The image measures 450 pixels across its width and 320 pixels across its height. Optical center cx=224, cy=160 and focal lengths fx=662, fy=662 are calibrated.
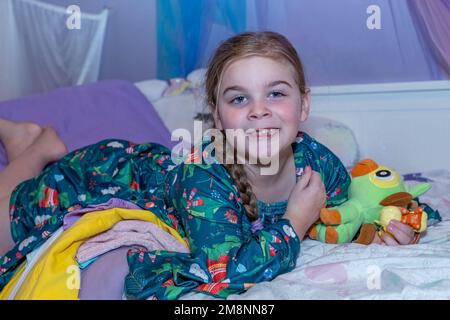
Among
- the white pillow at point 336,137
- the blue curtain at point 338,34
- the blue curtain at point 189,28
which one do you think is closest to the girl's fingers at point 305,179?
the white pillow at point 336,137

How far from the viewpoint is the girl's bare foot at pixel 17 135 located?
5.96 ft

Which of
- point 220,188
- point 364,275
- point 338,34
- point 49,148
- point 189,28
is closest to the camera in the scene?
point 364,275

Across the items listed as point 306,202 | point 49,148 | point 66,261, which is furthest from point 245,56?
point 49,148

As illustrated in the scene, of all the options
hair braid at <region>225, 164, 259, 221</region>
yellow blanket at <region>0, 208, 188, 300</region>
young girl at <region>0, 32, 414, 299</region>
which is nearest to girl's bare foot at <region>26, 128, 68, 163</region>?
young girl at <region>0, 32, 414, 299</region>

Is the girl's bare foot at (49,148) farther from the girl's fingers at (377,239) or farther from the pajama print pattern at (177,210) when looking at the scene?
the girl's fingers at (377,239)

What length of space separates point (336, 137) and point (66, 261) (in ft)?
3.34

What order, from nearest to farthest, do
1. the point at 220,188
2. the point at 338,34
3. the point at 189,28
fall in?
the point at 220,188, the point at 338,34, the point at 189,28

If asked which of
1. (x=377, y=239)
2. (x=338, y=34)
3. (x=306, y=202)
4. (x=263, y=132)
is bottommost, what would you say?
(x=377, y=239)

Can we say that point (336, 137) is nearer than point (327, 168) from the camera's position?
No

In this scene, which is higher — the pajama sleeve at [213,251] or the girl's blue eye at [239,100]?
the girl's blue eye at [239,100]

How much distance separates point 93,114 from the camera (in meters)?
2.00

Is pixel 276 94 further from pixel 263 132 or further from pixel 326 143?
pixel 326 143

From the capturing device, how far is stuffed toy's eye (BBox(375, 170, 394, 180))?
148 cm
